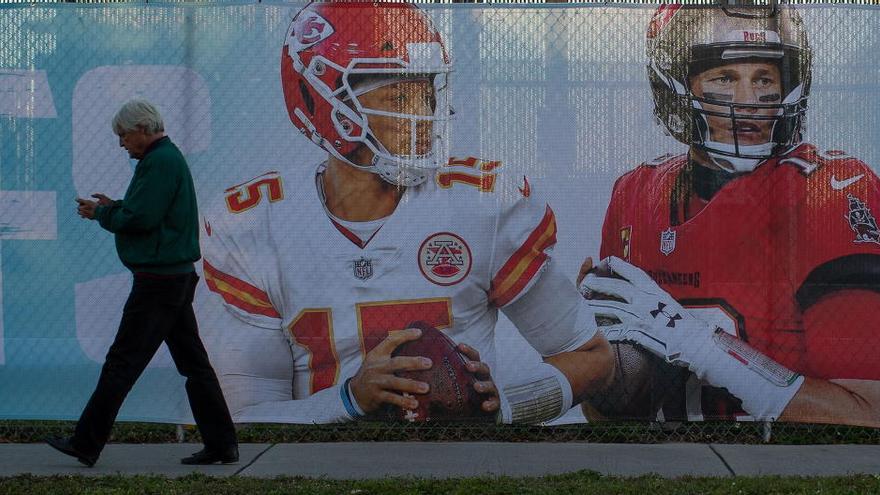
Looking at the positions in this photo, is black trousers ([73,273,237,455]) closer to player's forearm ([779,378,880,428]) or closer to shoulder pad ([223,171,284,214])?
shoulder pad ([223,171,284,214])

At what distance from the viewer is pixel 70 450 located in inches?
213

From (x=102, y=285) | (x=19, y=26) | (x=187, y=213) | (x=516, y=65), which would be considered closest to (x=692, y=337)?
(x=516, y=65)

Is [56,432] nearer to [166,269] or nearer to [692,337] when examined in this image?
[166,269]

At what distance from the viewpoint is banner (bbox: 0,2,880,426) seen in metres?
6.39

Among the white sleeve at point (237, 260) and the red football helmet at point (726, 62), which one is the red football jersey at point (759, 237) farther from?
the white sleeve at point (237, 260)

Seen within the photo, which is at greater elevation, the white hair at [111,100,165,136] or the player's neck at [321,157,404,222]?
the white hair at [111,100,165,136]

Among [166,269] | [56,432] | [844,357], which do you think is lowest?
[56,432]

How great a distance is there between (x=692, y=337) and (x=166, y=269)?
2783 mm

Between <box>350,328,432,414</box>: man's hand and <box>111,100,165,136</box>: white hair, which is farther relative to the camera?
<box>350,328,432,414</box>: man's hand

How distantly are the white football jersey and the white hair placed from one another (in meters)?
0.96

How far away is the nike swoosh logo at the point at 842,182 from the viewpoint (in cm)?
643

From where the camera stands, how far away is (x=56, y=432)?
6.55 metres

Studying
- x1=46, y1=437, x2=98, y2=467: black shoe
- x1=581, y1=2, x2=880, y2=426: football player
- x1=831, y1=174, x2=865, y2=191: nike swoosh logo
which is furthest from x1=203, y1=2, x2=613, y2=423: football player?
x1=831, y1=174, x2=865, y2=191: nike swoosh logo

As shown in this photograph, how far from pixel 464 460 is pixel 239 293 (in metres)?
1.53
